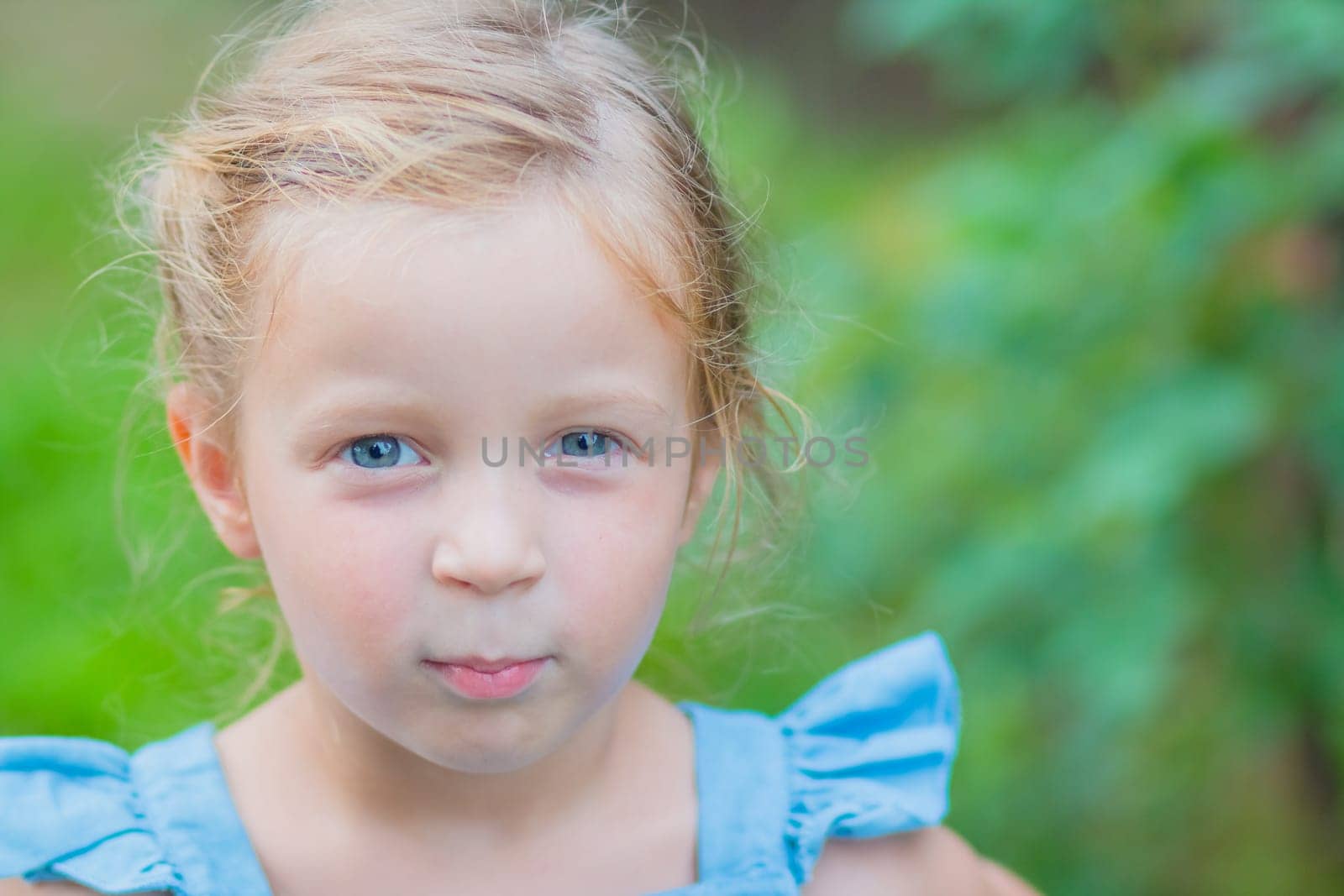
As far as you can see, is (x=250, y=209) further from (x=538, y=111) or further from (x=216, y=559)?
(x=216, y=559)

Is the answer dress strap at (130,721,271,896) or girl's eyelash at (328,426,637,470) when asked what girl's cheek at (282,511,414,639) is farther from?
dress strap at (130,721,271,896)

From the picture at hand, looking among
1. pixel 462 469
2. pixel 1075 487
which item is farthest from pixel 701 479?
pixel 1075 487

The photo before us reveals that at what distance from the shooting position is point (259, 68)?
1.39m

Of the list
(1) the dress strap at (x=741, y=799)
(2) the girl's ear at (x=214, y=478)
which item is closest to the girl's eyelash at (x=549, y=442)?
(2) the girl's ear at (x=214, y=478)

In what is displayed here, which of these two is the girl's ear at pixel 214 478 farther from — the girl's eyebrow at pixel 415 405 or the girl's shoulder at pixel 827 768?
the girl's shoulder at pixel 827 768

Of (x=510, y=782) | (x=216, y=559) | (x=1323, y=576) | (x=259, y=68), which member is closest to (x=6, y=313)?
(x=216, y=559)

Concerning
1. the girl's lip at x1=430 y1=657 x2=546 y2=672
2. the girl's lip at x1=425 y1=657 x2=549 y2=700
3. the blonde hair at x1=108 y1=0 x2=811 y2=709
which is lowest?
A: the girl's lip at x1=425 y1=657 x2=549 y2=700

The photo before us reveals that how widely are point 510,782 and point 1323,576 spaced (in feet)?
4.14

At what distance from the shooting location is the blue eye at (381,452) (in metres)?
1.14

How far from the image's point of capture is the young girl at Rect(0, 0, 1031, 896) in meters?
1.12

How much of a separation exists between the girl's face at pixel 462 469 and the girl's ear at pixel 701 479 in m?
0.15

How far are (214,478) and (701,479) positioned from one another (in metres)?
0.46

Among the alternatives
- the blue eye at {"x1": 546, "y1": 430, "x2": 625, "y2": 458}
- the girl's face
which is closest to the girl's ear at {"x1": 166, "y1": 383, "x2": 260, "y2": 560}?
the girl's face

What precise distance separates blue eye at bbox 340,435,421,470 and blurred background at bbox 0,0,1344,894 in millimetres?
505
